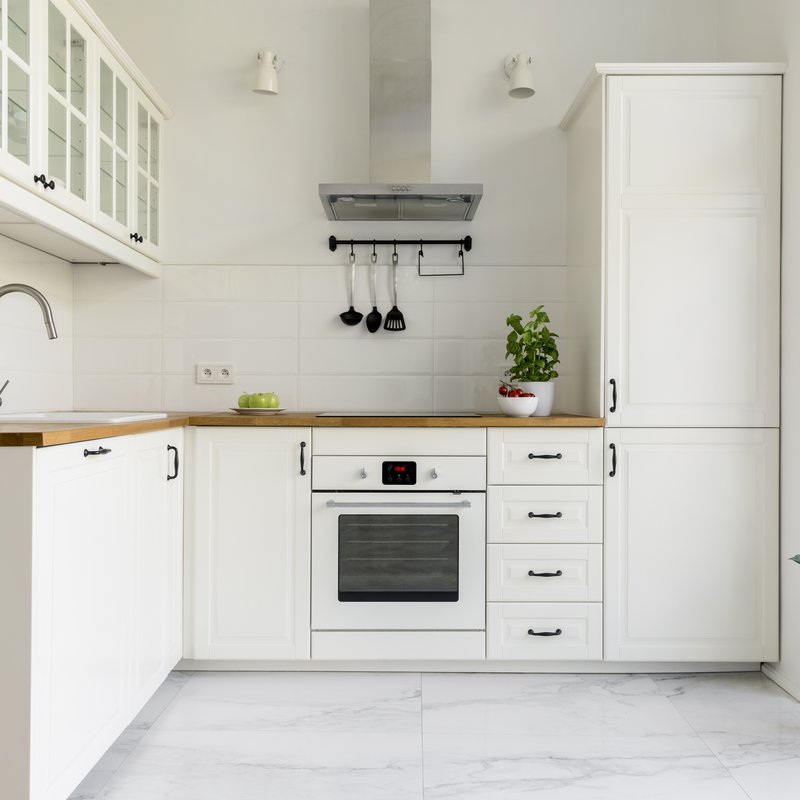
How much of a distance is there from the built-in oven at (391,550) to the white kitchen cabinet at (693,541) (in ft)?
1.71

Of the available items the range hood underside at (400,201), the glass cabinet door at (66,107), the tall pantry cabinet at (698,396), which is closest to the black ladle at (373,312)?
the range hood underside at (400,201)

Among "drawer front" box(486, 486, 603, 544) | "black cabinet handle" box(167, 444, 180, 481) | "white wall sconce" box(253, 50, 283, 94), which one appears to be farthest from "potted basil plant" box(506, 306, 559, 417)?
"white wall sconce" box(253, 50, 283, 94)

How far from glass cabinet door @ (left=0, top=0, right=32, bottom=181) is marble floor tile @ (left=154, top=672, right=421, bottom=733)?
1.61m

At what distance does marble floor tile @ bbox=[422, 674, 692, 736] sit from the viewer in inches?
82.0

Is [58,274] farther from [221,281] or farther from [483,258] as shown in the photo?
[483,258]

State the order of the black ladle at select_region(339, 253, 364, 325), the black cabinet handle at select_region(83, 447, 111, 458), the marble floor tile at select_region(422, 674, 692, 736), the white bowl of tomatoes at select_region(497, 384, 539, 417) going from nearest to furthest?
1. the black cabinet handle at select_region(83, 447, 111, 458)
2. the marble floor tile at select_region(422, 674, 692, 736)
3. the white bowl of tomatoes at select_region(497, 384, 539, 417)
4. the black ladle at select_region(339, 253, 364, 325)

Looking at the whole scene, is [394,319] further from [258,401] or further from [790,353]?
[790,353]

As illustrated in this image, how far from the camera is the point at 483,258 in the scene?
3.02 meters

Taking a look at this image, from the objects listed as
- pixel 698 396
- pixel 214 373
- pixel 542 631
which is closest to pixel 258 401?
pixel 214 373

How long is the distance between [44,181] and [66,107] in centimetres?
30

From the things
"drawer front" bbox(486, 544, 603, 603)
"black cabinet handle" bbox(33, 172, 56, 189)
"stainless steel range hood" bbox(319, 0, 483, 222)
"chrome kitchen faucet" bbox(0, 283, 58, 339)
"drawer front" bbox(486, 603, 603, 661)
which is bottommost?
"drawer front" bbox(486, 603, 603, 661)

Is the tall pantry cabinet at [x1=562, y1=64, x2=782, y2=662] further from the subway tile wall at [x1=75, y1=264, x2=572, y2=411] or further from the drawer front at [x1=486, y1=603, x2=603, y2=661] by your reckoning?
the subway tile wall at [x1=75, y1=264, x2=572, y2=411]

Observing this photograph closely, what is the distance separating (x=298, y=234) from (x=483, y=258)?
2.61ft

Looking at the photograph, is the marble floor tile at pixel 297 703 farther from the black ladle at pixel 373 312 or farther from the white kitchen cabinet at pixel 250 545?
the black ladle at pixel 373 312
